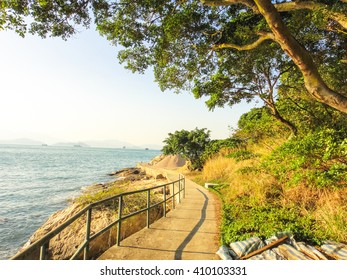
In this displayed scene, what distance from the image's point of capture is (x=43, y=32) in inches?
300

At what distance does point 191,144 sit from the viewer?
25125 millimetres

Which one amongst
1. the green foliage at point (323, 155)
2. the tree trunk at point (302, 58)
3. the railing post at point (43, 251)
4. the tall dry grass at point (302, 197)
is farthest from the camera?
the tall dry grass at point (302, 197)

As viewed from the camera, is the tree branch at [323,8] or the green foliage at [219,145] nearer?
the tree branch at [323,8]

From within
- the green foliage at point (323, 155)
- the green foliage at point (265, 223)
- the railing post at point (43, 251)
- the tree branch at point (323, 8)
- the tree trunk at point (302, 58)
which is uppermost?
the tree branch at point (323, 8)

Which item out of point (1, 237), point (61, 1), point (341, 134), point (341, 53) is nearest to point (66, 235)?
point (1, 237)

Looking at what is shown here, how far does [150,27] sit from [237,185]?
804cm

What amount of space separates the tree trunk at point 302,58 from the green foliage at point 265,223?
3.12m

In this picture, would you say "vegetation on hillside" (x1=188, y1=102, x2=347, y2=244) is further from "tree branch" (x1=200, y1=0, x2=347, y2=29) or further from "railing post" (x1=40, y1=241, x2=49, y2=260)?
"railing post" (x1=40, y1=241, x2=49, y2=260)

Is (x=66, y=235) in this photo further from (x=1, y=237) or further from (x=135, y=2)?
(x=135, y=2)

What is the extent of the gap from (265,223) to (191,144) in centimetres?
1855

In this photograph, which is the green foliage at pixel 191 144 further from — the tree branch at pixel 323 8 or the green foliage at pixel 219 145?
the tree branch at pixel 323 8

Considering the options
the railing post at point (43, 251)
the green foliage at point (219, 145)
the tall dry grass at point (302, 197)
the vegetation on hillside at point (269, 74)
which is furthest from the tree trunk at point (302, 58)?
the green foliage at point (219, 145)

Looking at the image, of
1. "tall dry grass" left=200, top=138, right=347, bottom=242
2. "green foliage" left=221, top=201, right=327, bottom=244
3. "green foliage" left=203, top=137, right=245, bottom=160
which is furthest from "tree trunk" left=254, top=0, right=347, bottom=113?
"green foliage" left=203, top=137, right=245, bottom=160

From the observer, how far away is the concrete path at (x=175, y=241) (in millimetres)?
4938
